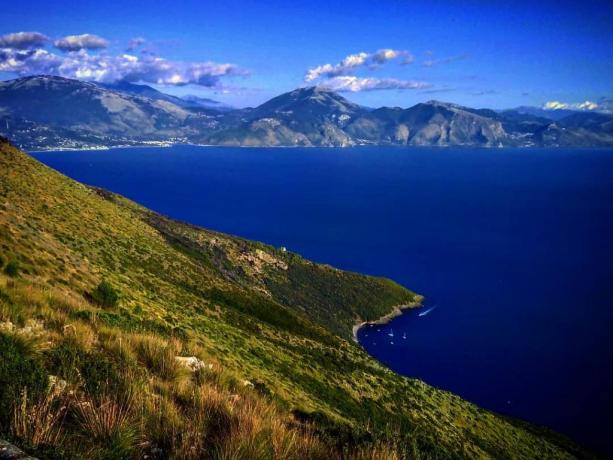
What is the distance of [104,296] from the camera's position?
22.7 metres

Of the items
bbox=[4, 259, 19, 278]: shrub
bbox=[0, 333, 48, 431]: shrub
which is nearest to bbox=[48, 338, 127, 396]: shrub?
bbox=[0, 333, 48, 431]: shrub

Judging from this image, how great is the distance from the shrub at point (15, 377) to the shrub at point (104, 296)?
688 inches

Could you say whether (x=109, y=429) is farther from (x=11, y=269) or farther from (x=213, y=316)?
(x=213, y=316)

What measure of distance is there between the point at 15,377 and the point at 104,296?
19.7 meters

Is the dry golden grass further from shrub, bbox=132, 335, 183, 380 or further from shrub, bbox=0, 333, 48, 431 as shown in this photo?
shrub, bbox=132, 335, 183, 380

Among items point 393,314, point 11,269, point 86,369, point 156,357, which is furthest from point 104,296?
point 393,314

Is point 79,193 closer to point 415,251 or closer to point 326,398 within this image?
point 326,398

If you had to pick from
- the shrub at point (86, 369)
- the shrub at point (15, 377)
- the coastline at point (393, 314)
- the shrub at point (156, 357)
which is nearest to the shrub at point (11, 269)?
the shrub at point (156, 357)

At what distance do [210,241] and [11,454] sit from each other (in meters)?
106

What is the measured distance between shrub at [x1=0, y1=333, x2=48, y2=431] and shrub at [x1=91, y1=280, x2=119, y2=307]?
57.3 ft

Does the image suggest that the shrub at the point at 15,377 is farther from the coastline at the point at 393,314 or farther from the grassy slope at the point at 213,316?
the coastline at the point at 393,314

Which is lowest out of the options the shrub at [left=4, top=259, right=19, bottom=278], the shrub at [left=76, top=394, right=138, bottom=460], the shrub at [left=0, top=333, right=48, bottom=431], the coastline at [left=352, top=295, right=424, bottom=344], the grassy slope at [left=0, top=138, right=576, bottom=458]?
the coastline at [left=352, top=295, right=424, bottom=344]

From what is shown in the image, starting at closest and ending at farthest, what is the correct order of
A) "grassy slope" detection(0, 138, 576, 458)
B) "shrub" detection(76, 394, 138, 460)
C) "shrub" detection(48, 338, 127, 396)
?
1. "shrub" detection(76, 394, 138, 460)
2. "shrub" detection(48, 338, 127, 396)
3. "grassy slope" detection(0, 138, 576, 458)

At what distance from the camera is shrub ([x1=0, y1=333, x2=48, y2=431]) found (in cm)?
415
